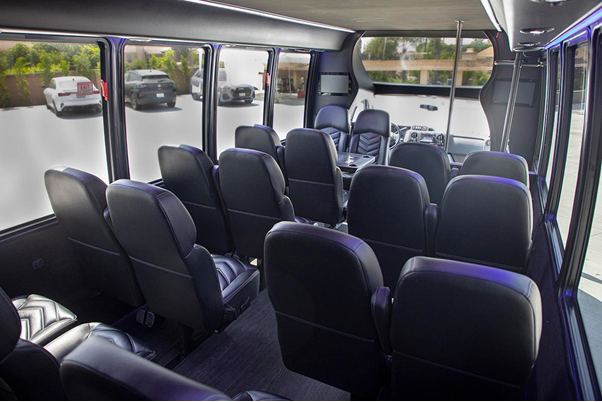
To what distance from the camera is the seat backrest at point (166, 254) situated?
6.47 ft

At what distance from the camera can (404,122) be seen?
25.3 ft

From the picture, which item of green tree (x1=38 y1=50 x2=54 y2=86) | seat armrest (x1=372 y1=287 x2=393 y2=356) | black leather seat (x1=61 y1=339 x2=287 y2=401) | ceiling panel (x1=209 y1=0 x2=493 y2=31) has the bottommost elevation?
seat armrest (x1=372 y1=287 x2=393 y2=356)

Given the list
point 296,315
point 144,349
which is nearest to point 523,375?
point 296,315

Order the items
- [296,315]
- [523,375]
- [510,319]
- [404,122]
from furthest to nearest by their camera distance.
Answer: [404,122]
[296,315]
[523,375]
[510,319]

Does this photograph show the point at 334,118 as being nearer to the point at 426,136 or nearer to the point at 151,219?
the point at 426,136

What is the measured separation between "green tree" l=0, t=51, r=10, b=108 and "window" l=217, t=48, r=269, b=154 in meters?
2.40

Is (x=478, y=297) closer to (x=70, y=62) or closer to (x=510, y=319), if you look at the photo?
(x=510, y=319)

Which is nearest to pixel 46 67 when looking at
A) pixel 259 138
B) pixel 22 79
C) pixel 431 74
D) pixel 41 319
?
pixel 22 79

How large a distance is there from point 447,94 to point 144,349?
6.72 m

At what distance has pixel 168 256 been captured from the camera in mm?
2131

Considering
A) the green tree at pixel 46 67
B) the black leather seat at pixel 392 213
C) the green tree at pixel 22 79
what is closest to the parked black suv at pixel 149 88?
the green tree at pixel 46 67

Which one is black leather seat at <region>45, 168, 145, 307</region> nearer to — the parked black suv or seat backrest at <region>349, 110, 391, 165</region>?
the parked black suv

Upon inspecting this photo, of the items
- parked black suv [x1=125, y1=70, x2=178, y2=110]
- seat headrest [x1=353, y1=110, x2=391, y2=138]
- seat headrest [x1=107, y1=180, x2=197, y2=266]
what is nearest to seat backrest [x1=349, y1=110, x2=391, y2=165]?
seat headrest [x1=353, y1=110, x2=391, y2=138]

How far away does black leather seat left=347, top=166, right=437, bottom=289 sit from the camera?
239 centimetres
